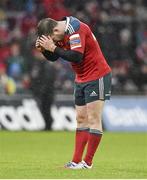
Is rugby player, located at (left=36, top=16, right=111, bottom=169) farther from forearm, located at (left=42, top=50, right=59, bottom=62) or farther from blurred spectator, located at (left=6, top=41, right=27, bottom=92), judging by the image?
blurred spectator, located at (left=6, top=41, right=27, bottom=92)

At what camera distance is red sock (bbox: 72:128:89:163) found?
10922 millimetres

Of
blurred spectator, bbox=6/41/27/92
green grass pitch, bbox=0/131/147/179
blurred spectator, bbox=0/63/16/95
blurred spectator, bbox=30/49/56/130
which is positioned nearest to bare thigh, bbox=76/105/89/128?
green grass pitch, bbox=0/131/147/179

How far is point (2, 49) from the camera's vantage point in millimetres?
22906

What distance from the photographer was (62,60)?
22594mm

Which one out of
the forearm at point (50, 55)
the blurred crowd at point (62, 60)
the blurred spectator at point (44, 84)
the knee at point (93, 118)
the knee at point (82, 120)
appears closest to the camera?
the knee at point (93, 118)

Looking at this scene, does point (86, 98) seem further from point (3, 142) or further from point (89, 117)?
point (3, 142)

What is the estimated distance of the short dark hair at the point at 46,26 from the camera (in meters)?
10.5

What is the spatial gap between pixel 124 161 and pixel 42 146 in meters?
3.96

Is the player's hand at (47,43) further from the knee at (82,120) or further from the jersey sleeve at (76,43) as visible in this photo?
the knee at (82,120)

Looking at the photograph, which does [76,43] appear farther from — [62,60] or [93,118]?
[62,60]

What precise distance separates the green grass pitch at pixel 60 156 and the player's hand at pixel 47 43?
169 centimetres

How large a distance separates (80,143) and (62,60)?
11736 millimetres

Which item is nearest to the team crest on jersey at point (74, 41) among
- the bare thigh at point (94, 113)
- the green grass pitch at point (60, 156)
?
the bare thigh at point (94, 113)

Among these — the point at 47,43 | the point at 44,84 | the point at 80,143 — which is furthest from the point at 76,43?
the point at 44,84
